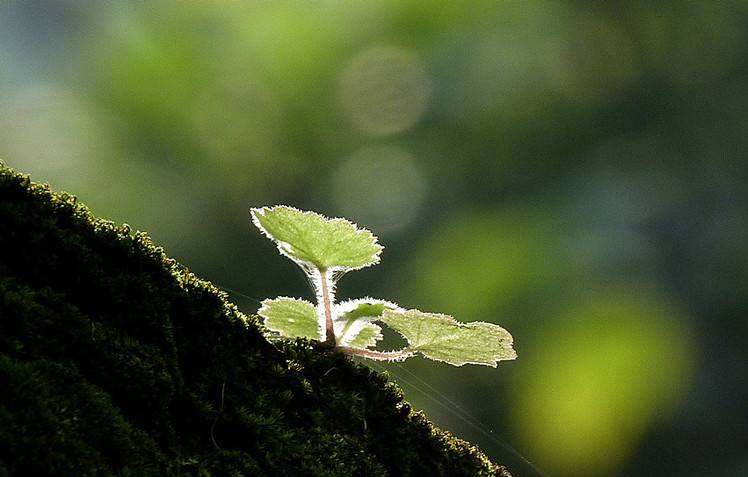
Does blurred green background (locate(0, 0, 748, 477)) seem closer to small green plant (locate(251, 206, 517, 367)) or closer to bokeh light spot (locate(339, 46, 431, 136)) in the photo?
bokeh light spot (locate(339, 46, 431, 136))

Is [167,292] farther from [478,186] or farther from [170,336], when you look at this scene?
[478,186]

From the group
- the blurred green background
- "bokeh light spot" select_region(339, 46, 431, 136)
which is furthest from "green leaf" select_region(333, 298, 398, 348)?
"bokeh light spot" select_region(339, 46, 431, 136)

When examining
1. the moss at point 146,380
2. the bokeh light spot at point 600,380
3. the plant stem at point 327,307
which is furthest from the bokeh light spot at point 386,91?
the moss at point 146,380

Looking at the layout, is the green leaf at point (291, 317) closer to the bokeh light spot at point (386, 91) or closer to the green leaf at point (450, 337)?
the green leaf at point (450, 337)

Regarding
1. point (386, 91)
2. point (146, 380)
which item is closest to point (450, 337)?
point (146, 380)

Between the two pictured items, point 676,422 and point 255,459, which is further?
point 676,422

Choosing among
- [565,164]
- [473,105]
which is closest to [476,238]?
[565,164]
